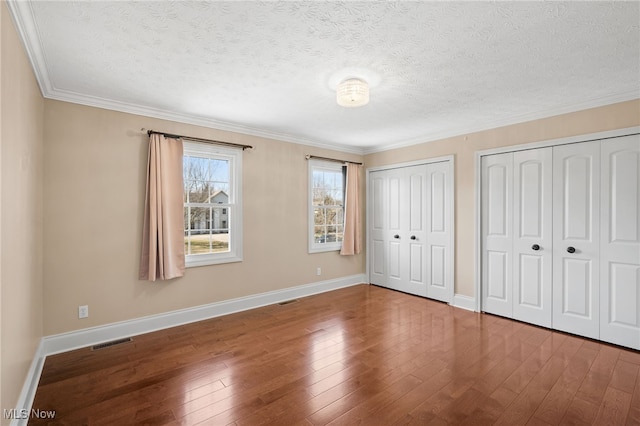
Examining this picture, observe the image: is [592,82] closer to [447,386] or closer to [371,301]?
[447,386]

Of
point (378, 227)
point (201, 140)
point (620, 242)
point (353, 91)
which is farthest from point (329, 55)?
point (378, 227)

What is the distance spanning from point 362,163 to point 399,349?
3.65 metres

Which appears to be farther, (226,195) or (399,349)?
(226,195)

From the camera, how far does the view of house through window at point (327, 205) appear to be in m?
5.19

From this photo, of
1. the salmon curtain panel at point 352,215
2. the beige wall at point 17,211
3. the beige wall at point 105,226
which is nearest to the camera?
the beige wall at point 17,211

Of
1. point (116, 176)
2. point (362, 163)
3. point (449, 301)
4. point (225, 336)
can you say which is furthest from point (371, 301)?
point (116, 176)

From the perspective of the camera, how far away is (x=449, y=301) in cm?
445

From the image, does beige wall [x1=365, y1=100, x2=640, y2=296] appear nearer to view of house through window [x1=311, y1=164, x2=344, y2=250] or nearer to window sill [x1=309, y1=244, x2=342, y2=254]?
view of house through window [x1=311, y1=164, x2=344, y2=250]

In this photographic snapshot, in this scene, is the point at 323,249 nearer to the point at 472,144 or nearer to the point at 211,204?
the point at 211,204

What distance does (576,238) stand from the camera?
333 centimetres

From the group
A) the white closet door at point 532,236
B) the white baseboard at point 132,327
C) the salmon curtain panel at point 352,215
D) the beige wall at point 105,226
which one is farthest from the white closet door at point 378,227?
the beige wall at point 105,226

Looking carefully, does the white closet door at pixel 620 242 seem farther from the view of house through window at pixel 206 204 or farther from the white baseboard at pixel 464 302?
the view of house through window at pixel 206 204

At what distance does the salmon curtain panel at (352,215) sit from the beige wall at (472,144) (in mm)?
713
